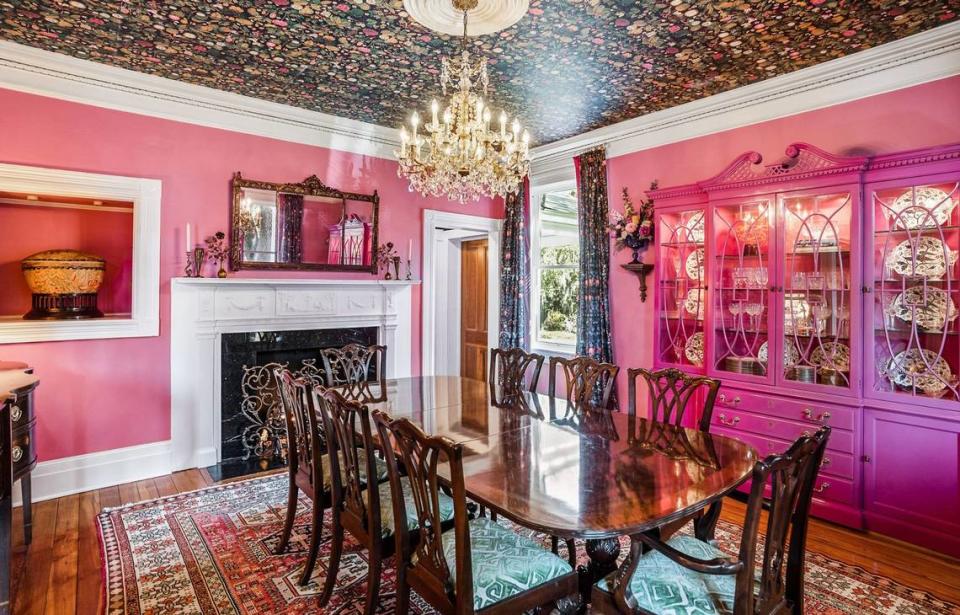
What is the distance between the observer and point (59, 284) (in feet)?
11.4

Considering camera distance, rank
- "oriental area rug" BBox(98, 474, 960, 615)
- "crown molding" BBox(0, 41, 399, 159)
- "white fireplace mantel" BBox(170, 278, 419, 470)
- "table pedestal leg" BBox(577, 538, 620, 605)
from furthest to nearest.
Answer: "white fireplace mantel" BBox(170, 278, 419, 470) → "crown molding" BBox(0, 41, 399, 159) → "oriental area rug" BBox(98, 474, 960, 615) → "table pedestal leg" BBox(577, 538, 620, 605)

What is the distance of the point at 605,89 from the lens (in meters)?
3.65

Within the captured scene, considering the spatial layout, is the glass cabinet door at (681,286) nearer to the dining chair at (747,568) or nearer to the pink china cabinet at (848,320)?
the pink china cabinet at (848,320)

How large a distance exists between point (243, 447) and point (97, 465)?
927 millimetres

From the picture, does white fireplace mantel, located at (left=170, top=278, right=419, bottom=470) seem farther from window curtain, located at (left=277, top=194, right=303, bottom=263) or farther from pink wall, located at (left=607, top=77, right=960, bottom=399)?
pink wall, located at (left=607, top=77, right=960, bottom=399)

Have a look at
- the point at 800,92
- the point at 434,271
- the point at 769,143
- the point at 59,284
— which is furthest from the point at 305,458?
the point at 800,92

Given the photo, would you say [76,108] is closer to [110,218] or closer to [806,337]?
[110,218]

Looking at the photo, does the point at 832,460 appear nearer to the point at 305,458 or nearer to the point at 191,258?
the point at 305,458

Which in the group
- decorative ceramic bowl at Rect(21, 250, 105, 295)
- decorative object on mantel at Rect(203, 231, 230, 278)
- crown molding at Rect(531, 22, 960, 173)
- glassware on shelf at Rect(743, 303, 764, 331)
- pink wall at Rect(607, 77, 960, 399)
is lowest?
glassware on shelf at Rect(743, 303, 764, 331)

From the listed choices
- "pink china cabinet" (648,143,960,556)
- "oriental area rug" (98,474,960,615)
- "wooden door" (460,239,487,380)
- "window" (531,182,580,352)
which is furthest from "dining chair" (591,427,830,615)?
A: "wooden door" (460,239,487,380)

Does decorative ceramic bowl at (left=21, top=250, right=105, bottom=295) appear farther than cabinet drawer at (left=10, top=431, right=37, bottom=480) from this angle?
Yes

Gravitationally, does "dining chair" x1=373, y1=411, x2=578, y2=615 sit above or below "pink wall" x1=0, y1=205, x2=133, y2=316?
below

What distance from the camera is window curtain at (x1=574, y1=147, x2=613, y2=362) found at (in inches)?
176

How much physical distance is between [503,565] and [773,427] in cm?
235
